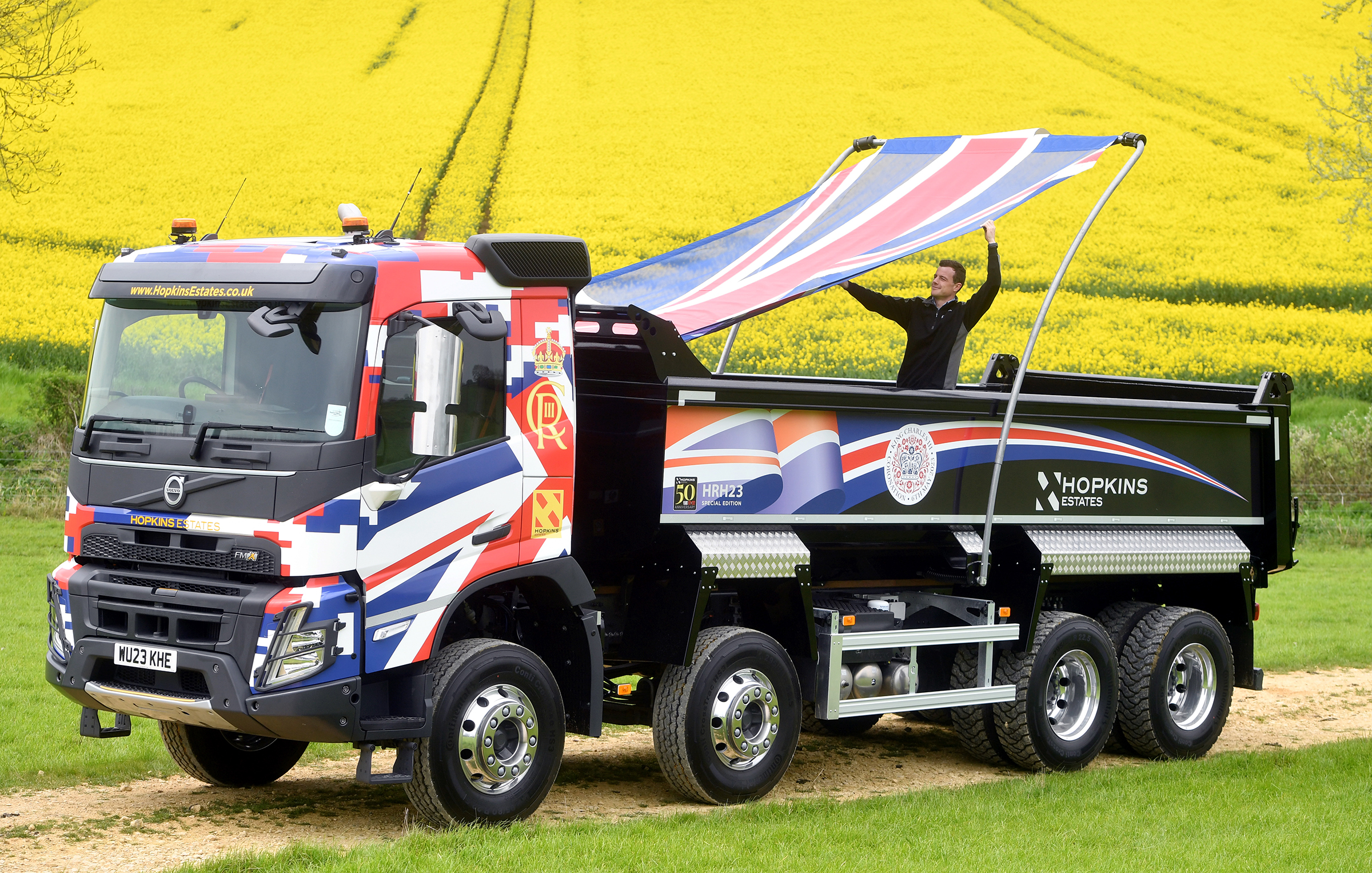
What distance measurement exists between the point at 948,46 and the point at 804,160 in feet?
27.6

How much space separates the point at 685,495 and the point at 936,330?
282 centimetres

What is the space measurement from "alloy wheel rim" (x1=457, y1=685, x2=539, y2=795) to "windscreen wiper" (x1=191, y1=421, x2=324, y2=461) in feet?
5.49

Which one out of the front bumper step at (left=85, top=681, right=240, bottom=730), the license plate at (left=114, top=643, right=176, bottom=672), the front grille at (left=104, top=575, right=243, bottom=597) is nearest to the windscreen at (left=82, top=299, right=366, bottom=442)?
the front grille at (left=104, top=575, right=243, bottom=597)

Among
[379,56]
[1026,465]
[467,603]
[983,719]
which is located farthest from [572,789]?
[379,56]

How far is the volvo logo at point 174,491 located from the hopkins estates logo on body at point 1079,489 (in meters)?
5.70

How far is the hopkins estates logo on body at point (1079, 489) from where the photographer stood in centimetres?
1045

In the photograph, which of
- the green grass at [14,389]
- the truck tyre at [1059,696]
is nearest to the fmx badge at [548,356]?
the truck tyre at [1059,696]

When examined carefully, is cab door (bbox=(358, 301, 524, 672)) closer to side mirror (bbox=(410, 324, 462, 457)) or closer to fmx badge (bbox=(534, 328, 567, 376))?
side mirror (bbox=(410, 324, 462, 457))

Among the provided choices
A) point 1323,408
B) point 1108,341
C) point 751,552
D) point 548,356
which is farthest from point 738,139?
point 548,356

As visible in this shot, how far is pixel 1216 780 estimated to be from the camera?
9.88 m

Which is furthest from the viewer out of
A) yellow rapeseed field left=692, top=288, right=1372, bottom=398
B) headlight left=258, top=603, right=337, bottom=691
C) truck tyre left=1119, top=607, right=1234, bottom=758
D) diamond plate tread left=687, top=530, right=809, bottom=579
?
yellow rapeseed field left=692, top=288, right=1372, bottom=398

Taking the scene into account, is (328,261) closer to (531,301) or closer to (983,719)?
(531,301)

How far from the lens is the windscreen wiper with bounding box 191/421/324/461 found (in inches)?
286

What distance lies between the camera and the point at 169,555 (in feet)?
24.5
